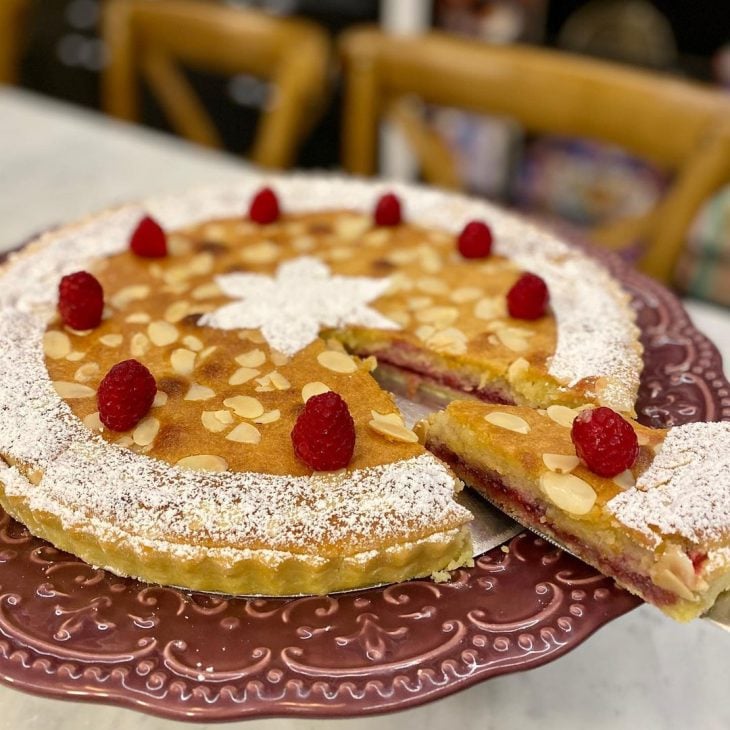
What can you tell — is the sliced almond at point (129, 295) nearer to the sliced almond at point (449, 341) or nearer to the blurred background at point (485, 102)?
Answer: the sliced almond at point (449, 341)

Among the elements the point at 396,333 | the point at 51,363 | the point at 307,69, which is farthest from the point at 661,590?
the point at 307,69

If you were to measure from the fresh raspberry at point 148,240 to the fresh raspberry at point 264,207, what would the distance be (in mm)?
299

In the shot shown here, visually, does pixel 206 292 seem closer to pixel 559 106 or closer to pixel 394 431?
pixel 394 431

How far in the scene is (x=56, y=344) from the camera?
66.9 inches

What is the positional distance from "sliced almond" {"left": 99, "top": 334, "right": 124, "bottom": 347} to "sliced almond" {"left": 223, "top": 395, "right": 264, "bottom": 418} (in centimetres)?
34

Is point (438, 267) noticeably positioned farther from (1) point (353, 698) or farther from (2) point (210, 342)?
(1) point (353, 698)

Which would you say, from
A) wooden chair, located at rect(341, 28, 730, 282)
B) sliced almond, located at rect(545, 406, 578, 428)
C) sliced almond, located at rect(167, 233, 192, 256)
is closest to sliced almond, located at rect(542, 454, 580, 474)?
sliced almond, located at rect(545, 406, 578, 428)

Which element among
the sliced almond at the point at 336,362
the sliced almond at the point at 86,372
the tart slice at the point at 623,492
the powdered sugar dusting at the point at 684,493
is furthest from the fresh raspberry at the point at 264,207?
the powdered sugar dusting at the point at 684,493

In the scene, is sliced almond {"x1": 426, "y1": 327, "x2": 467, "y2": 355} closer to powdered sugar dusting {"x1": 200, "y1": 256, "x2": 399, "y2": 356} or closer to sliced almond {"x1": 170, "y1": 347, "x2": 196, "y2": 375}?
powdered sugar dusting {"x1": 200, "y1": 256, "x2": 399, "y2": 356}

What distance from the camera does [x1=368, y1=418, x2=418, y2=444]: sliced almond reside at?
4.75 feet

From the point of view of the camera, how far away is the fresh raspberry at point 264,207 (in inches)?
87.9

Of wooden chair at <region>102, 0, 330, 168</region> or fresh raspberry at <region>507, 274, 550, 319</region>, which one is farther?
wooden chair at <region>102, 0, 330, 168</region>

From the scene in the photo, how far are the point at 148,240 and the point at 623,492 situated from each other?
1.34 m

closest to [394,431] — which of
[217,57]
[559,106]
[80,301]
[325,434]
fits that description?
[325,434]
